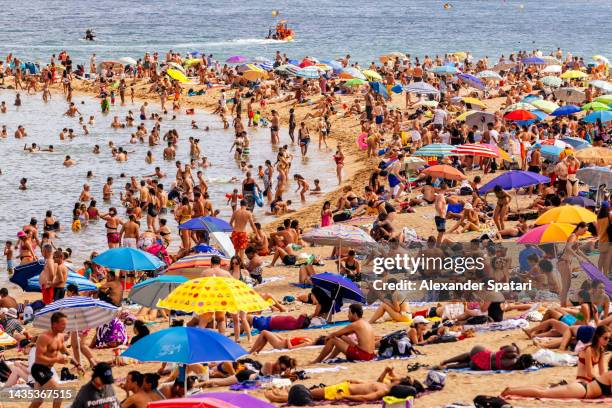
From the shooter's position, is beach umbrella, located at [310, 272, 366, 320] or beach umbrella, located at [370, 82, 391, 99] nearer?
beach umbrella, located at [310, 272, 366, 320]

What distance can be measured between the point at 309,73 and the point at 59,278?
27.1 metres

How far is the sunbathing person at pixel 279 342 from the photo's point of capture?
1198 cm

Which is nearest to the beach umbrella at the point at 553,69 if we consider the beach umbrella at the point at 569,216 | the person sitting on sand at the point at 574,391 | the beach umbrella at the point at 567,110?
the beach umbrella at the point at 567,110

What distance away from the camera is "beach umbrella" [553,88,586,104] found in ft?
107

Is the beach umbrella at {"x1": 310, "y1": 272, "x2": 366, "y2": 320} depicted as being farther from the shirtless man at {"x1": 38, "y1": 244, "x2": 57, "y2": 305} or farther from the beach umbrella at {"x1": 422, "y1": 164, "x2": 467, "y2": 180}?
the beach umbrella at {"x1": 422, "y1": 164, "x2": 467, "y2": 180}

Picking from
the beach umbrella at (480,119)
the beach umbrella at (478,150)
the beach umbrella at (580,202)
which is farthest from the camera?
the beach umbrella at (480,119)

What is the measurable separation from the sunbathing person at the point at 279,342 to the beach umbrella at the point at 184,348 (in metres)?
2.56

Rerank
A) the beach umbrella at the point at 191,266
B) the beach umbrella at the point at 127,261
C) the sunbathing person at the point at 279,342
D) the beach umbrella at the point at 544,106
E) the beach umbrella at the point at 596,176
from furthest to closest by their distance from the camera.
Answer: the beach umbrella at the point at 544,106 < the beach umbrella at the point at 596,176 < the beach umbrella at the point at 127,261 < the beach umbrella at the point at 191,266 < the sunbathing person at the point at 279,342

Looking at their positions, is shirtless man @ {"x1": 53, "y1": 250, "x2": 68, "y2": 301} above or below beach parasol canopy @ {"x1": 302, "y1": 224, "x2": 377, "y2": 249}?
below

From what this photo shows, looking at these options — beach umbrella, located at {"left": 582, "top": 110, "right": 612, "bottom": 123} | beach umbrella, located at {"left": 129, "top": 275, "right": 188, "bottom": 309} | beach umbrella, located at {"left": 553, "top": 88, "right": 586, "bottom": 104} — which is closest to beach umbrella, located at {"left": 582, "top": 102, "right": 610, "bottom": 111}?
beach umbrella, located at {"left": 582, "top": 110, "right": 612, "bottom": 123}

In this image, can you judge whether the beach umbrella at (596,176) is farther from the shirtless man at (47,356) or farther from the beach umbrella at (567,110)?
the shirtless man at (47,356)

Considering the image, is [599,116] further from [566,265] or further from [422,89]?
[566,265]

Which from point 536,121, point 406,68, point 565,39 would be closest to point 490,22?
point 565,39

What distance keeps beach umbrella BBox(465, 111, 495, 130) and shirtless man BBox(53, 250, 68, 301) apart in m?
16.3
